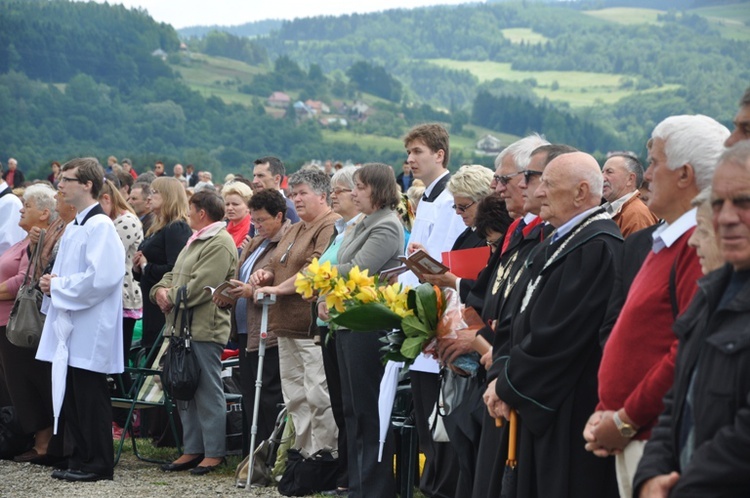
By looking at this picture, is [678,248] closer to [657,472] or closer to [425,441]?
[657,472]

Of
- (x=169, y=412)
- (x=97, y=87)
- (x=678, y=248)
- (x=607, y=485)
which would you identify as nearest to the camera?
(x=678, y=248)

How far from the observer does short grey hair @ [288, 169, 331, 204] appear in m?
8.20

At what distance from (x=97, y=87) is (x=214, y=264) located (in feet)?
326

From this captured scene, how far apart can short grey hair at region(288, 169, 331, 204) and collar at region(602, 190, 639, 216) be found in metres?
2.23

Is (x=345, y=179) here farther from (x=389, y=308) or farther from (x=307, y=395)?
(x=389, y=308)

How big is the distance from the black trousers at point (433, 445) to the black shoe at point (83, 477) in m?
2.87

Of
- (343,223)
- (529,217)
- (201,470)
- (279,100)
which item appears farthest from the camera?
(279,100)

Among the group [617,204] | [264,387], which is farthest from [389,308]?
[264,387]

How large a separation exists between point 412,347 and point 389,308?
0.84ft

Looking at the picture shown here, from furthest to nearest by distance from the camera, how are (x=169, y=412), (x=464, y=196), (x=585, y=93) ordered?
(x=585, y=93) < (x=169, y=412) < (x=464, y=196)

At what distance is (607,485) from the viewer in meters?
4.51

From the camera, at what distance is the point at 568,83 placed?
531 ft

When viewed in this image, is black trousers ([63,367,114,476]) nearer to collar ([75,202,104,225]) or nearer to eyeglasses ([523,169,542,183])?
collar ([75,202,104,225])

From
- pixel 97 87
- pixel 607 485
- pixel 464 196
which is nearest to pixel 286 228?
pixel 464 196
